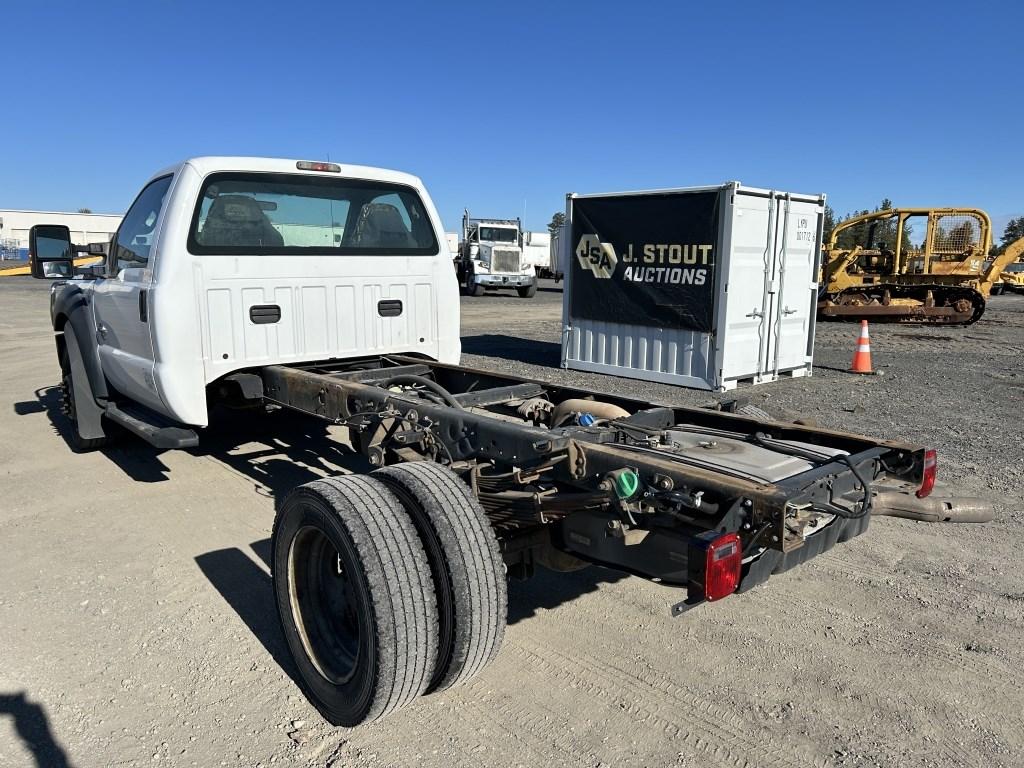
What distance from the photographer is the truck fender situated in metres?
5.81

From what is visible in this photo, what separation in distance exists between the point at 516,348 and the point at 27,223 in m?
60.0

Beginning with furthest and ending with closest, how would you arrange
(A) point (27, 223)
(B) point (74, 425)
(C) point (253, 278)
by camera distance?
(A) point (27, 223), (B) point (74, 425), (C) point (253, 278)

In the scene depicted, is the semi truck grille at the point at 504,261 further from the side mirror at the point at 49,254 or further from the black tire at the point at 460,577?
the black tire at the point at 460,577

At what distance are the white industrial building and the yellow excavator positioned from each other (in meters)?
48.2

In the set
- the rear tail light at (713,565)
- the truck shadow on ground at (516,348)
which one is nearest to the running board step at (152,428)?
the rear tail light at (713,565)

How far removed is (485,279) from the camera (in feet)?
96.1

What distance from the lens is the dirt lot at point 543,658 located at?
9.02 ft

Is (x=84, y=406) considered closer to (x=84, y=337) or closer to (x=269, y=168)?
(x=84, y=337)

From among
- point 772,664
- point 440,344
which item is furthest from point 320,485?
point 440,344

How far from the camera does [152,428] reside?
15.6 ft

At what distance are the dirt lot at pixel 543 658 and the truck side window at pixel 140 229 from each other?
165cm

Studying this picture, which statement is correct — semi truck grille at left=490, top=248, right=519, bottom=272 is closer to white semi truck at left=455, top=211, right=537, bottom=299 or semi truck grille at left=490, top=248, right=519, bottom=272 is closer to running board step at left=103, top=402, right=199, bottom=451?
white semi truck at left=455, top=211, right=537, bottom=299

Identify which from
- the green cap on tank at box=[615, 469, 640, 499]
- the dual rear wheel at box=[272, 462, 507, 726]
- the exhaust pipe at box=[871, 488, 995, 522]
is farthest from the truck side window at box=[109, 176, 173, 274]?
the exhaust pipe at box=[871, 488, 995, 522]

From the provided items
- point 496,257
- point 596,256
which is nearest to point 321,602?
point 596,256
